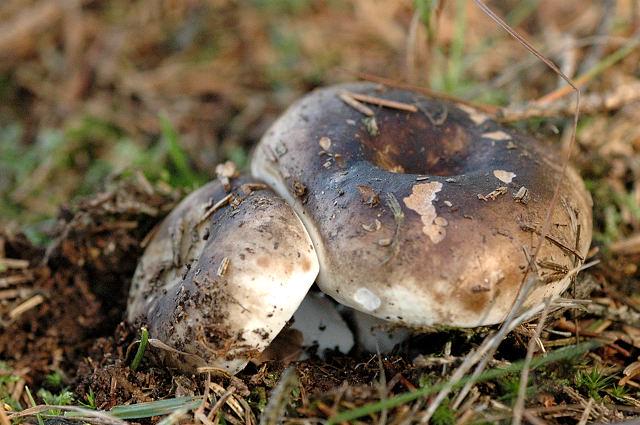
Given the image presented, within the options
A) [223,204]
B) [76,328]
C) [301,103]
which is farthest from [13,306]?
[301,103]

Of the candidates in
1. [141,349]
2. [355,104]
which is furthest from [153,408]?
[355,104]

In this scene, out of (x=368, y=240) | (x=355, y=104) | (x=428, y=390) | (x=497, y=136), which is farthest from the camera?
(x=355, y=104)

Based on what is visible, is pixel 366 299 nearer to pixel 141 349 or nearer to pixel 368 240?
pixel 368 240

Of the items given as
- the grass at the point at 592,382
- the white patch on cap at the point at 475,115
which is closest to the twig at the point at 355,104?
the white patch on cap at the point at 475,115

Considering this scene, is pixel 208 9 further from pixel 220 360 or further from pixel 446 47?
pixel 220 360

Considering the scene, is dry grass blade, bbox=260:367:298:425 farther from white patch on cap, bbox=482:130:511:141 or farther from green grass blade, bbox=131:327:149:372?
white patch on cap, bbox=482:130:511:141

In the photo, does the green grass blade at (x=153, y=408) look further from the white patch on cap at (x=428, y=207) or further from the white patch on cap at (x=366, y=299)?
the white patch on cap at (x=428, y=207)
